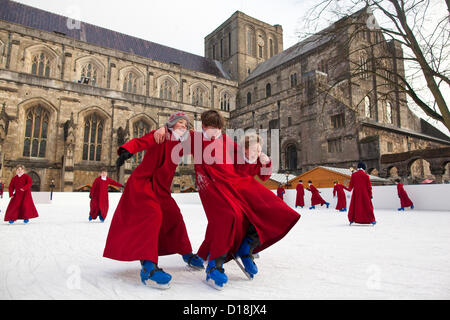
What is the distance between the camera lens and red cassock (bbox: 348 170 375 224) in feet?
23.2

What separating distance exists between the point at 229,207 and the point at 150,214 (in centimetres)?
64

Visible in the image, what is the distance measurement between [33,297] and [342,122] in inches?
831

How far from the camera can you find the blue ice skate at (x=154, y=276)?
6.87 ft

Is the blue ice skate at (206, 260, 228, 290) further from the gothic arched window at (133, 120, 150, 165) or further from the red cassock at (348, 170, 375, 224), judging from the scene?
the gothic arched window at (133, 120, 150, 165)

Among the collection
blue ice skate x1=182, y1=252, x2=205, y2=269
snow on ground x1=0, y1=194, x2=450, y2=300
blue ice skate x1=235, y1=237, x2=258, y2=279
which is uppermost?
blue ice skate x1=235, y1=237, x2=258, y2=279

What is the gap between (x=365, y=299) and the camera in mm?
1865

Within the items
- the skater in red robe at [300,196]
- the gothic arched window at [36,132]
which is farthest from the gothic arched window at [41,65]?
the skater in red robe at [300,196]

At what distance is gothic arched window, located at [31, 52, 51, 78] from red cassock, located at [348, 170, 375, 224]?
26504 millimetres

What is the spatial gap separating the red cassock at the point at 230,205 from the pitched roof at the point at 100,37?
99.0 feet

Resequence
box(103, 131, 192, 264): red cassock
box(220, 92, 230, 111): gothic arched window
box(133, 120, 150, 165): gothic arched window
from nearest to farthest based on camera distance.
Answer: box(103, 131, 192, 264): red cassock < box(133, 120, 150, 165): gothic arched window < box(220, 92, 230, 111): gothic arched window

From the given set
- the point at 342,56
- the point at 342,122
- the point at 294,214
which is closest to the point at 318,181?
the point at 342,122

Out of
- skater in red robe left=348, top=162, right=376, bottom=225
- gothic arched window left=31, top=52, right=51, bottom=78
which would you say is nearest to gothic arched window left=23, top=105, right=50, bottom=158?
gothic arched window left=31, top=52, right=51, bottom=78

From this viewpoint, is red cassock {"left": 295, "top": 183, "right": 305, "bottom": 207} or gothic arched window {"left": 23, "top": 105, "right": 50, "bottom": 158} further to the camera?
gothic arched window {"left": 23, "top": 105, "right": 50, "bottom": 158}
